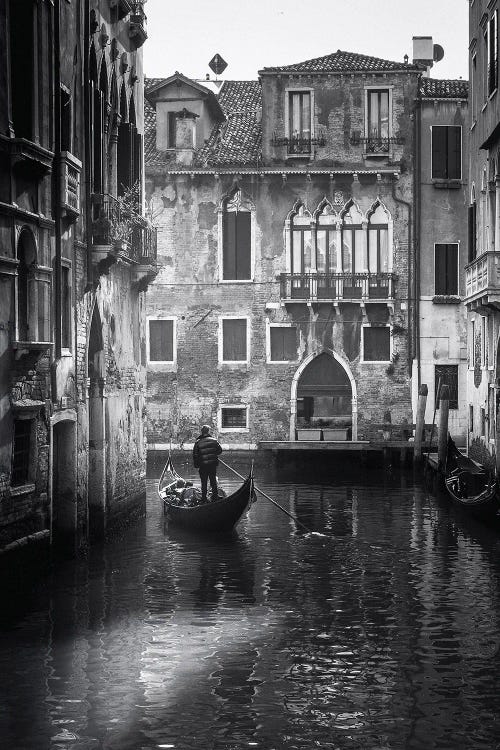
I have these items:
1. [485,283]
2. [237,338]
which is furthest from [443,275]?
[485,283]

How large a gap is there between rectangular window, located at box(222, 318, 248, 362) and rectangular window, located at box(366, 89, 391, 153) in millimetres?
4543

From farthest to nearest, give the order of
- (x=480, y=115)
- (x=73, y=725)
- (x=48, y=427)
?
(x=480, y=115)
(x=48, y=427)
(x=73, y=725)

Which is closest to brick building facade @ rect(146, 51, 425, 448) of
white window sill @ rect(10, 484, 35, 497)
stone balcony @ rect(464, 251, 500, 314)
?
stone balcony @ rect(464, 251, 500, 314)

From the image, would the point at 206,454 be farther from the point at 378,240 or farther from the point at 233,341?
the point at 378,240

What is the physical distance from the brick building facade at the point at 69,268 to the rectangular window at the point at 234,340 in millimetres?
9988

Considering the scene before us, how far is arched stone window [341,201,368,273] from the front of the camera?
2531 cm

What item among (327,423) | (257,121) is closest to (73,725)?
(327,423)

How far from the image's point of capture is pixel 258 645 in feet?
28.5

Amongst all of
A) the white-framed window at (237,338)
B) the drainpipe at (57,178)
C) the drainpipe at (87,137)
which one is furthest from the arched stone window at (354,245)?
the drainpipe at (57,178)

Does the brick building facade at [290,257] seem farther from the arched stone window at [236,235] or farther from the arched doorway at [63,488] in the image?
the arched doorway at [63,488]

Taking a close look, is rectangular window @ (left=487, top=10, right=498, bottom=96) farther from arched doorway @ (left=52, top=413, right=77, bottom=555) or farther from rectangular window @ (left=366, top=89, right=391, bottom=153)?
arched doorway @ (left=52, top=413, right=77, bottom=555)

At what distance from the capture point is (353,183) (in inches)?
1001

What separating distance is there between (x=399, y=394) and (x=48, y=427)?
15.0 metres

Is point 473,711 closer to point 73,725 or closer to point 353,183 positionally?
point 73,725
